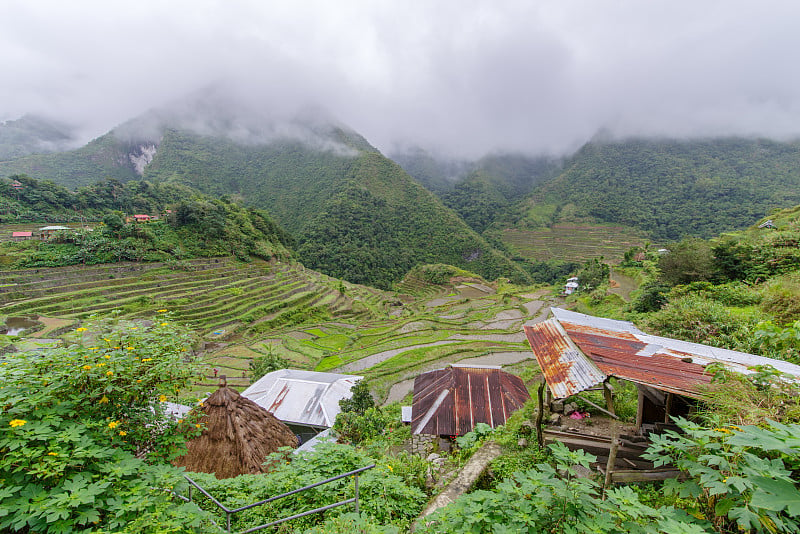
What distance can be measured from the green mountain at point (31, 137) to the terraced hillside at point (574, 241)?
17055cm

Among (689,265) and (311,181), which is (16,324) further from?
(311,181)

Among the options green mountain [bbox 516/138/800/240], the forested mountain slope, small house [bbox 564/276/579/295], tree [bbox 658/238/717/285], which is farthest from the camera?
the forested mountain slope

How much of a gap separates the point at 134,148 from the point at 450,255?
118 m

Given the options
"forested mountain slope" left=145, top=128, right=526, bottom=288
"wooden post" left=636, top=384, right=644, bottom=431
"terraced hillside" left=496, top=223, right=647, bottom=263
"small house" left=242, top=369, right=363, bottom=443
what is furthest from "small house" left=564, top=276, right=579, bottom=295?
"wooden post" left=636, top=384, right=644, bottom=431

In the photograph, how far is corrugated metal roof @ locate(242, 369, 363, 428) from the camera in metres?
12.1

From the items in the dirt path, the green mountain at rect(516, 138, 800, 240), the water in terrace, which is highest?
the green mountain at rect(516, 138, 800, 240)

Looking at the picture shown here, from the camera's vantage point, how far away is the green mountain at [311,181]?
6888cm

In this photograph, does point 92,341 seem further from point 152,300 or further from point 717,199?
point 717,199

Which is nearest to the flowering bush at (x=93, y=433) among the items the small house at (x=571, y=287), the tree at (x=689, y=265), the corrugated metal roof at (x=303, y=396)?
the corrugated metal roof at (x=303, y=396)

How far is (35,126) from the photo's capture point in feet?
433

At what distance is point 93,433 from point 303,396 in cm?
1114

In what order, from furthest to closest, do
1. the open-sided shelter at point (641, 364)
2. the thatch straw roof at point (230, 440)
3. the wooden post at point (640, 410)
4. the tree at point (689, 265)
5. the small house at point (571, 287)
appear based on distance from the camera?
the small house at point (571, 287)
the tree at point (689, 265)
the thatch straw roof at point (230, 440)
the wooden post at point (640, 410)
the open-sided shelter at point (641, 364)

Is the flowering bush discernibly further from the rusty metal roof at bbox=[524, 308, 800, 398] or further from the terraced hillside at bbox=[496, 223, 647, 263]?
the terraced hillside at bbox=[496, 223, 647, 263]

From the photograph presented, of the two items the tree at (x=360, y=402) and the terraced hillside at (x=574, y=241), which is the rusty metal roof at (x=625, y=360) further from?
the terraced hillside at (x=574, y=241)
